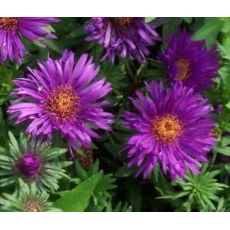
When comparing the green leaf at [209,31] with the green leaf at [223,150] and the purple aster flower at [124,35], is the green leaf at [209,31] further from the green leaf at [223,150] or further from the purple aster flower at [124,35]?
the green leaf at [223,150]

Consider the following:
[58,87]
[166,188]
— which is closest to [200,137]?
[166,188]

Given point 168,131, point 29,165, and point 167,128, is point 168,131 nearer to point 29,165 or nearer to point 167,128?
point 167,128

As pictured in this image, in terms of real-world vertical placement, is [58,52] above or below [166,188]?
above

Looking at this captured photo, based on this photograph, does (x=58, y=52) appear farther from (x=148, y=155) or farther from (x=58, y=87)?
(x=148, y=155)

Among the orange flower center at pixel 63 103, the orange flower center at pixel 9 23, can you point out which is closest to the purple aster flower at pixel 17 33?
the orange flower center at pixel 9 23

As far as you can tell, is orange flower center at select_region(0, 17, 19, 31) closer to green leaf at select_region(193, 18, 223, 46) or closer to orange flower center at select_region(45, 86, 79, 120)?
orange flower center at select_region(45, 86, 79, 120)

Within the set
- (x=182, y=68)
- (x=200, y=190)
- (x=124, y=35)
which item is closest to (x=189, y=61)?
(x=182, y=68)
